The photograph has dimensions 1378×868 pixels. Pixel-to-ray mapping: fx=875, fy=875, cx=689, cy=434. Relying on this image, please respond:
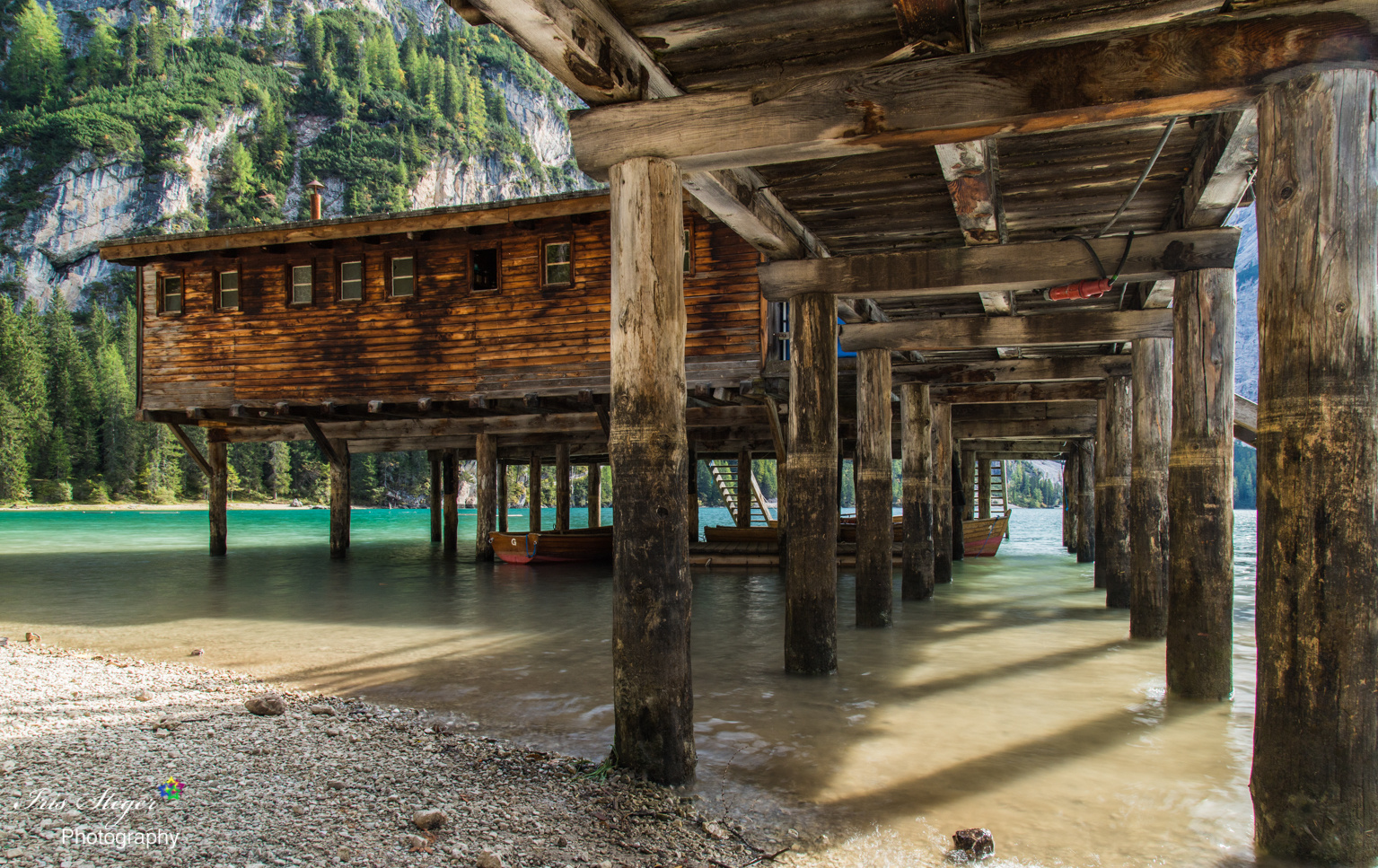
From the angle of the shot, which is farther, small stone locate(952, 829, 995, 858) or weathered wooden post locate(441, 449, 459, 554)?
weathered wooden post locate(441, 449, 459, 554)

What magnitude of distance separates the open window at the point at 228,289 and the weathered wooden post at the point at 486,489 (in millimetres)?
5836

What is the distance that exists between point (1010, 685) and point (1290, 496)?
433cm

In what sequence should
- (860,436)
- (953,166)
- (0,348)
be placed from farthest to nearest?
(0,348) → (860,436) → (953,166)

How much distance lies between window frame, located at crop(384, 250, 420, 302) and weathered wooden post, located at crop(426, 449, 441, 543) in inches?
413

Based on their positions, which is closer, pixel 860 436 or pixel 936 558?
pixel 860 436

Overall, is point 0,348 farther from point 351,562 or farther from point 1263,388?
point 1263,388

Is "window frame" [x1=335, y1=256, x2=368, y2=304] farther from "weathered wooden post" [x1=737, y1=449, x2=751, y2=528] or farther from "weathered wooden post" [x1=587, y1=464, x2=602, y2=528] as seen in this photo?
"weathered wooden post" [x1=587, y1=464, x2=602, y2=528]

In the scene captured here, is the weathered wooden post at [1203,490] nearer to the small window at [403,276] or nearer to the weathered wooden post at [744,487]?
the small window at [403,276]

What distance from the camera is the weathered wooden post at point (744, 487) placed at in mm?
23688

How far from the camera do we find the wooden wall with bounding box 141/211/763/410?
15219 mm

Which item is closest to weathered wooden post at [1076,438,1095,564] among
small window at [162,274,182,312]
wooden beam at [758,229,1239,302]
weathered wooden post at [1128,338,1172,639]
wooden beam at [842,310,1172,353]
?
weathered wooden post at [1128,338,1172,639]

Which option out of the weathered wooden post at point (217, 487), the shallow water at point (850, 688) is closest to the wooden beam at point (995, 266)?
the shallow water at point (850, 688)

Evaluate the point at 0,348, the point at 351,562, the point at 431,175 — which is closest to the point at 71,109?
the point at 431,175

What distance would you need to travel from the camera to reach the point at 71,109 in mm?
99750
